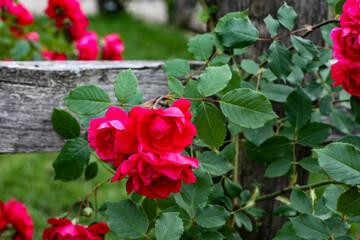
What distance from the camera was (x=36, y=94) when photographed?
969mm

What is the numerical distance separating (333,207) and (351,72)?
10.0 inches

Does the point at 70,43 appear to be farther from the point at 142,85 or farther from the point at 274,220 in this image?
the point at 274,220

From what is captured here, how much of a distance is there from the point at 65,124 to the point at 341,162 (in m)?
0.56

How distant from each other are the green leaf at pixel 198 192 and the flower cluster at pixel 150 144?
0.66 feet

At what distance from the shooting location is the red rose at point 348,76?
2.38 feet

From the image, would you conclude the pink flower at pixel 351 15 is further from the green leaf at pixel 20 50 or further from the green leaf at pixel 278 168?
the green leaf at pixel 20 50

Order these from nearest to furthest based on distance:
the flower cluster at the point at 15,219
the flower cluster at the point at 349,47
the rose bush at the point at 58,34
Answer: the flower cluster at the point at 349,47 < the flower cluster at the point at 15,219 < the rose bush at the point at 58,34

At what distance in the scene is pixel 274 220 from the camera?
1.23m

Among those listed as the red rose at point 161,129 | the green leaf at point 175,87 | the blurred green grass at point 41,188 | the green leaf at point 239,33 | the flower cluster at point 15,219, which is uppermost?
the green leaf at point 239,33

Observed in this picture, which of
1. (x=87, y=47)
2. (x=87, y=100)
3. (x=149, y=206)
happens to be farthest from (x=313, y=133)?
(x=87, y=47)

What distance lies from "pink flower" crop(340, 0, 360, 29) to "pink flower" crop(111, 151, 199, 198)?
35 centimetres

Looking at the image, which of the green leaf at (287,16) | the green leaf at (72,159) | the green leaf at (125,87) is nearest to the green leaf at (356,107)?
the green leaf at (287,16)

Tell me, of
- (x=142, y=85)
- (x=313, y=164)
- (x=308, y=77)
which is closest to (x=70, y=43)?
(x=142, y=85)

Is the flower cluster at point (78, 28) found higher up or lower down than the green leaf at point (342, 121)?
lower down
